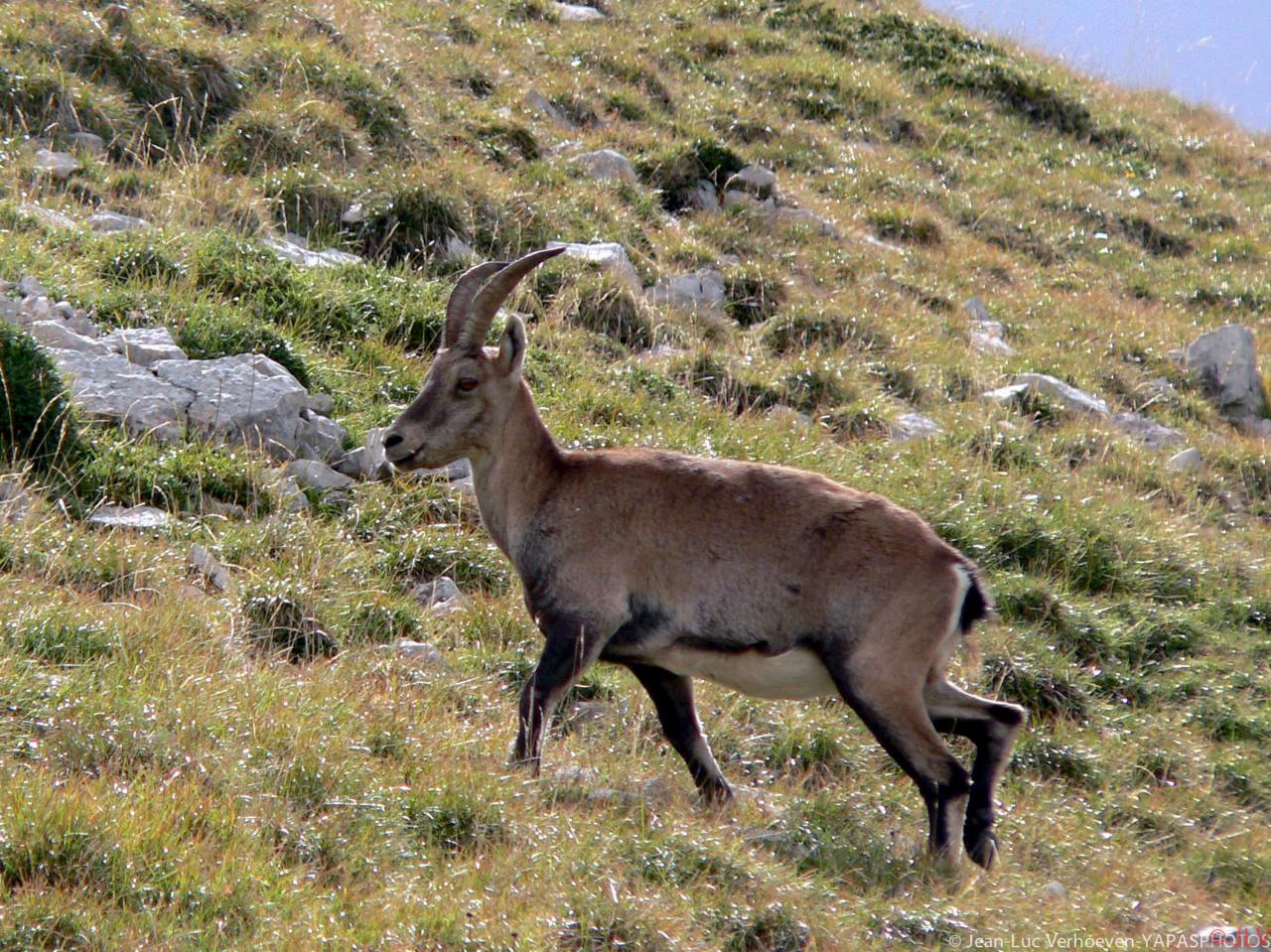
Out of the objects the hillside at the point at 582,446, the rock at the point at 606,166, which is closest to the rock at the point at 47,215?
the hillside at the point at 582,446

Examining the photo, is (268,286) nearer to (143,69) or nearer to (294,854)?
(143,69)

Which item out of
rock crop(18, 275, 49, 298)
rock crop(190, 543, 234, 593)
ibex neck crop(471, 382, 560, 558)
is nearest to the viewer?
ibex neck crop(471, 382, 560, 558)

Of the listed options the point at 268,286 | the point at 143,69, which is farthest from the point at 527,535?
the point at 143,69

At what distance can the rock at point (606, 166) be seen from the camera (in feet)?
45.6

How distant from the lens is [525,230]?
1223 cm

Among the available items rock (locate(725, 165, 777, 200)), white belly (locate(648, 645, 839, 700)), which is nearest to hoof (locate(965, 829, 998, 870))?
white belly (locate(648, 645, 839, 700))

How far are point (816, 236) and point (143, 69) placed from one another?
6.15 meters

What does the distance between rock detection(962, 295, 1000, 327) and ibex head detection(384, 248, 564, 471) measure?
7809mm

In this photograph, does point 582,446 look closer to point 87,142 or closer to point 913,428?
point 913,428

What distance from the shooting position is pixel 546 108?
15.1 meters

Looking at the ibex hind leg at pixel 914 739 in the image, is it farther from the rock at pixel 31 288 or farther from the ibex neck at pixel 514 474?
the rock at pixel 31 288

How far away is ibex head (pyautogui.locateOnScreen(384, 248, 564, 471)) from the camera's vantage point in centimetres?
679

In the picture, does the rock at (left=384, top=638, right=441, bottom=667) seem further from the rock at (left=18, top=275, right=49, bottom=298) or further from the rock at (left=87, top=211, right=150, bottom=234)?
the rock at (left=87, top=211, right=150, bottom=234)

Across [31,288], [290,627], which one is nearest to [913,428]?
[290,627]
